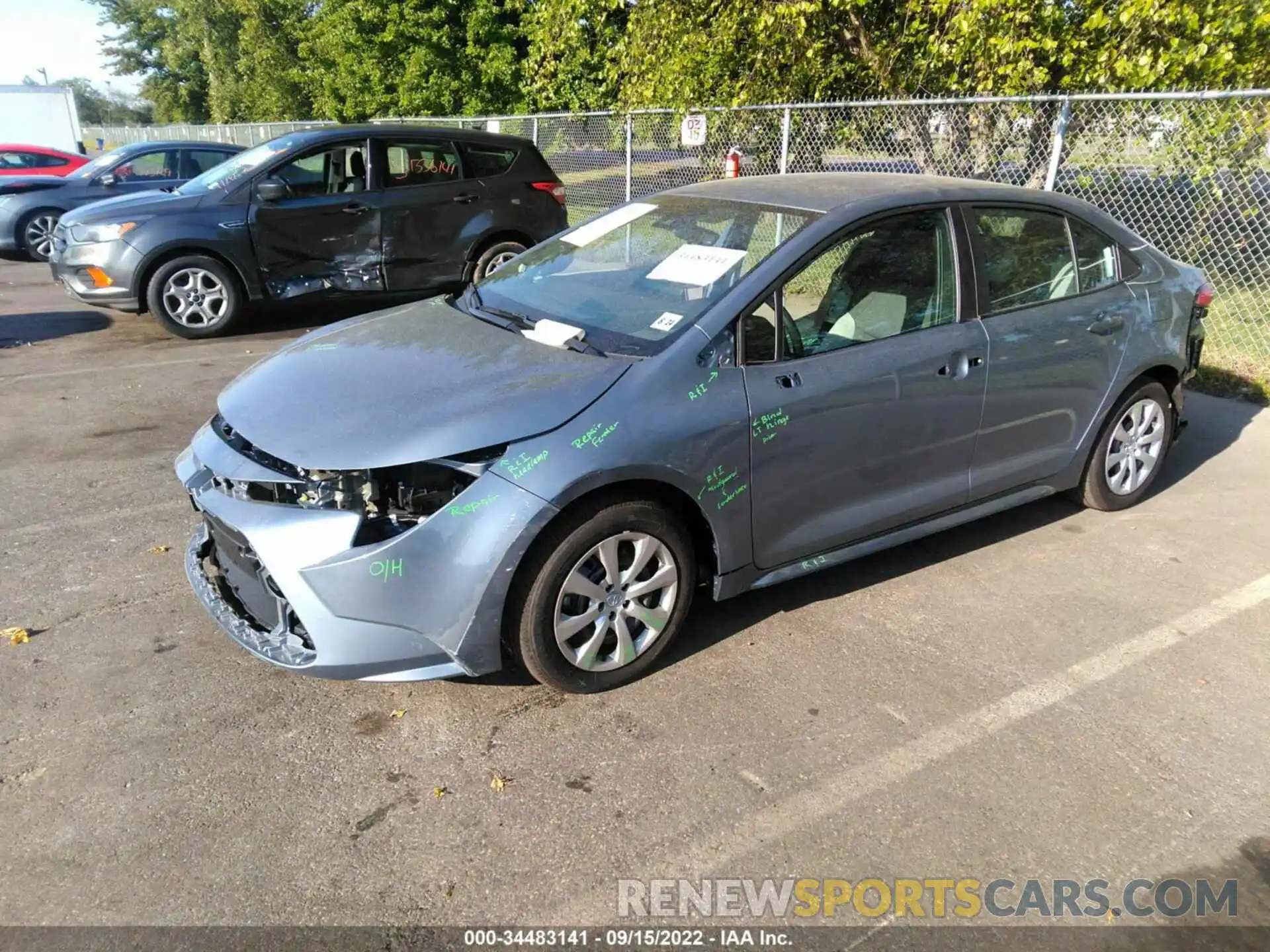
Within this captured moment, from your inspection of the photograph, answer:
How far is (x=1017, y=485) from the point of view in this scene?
4.14 m

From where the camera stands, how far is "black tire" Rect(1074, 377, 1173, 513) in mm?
4480

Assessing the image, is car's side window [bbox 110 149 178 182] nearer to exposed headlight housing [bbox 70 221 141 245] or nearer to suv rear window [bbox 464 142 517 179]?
exposed headlight housing [bbox 70 221 141 245]

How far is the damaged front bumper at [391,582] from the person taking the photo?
106 inches

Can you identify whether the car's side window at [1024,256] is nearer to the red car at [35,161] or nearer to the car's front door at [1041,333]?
the car's front door at [1041,333]

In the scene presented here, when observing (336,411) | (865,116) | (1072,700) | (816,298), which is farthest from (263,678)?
(865,116)

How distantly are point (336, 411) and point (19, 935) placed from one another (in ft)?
5.30

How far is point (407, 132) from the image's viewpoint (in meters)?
8.40

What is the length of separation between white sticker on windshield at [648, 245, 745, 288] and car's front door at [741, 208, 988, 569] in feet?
0.90

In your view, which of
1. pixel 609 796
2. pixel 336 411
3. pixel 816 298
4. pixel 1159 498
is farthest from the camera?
pixel 1159 498

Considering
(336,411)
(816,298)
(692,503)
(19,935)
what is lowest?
(19,935)

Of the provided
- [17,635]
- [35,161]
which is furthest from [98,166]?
[17,635]

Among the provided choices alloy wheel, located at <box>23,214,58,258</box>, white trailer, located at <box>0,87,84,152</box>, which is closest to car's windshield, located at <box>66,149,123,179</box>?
alloy wheel, located at <box>23,214,58,258</box>

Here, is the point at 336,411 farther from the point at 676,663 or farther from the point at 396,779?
the point at 676,663

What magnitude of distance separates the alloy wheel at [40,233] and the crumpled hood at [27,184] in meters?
0.36
